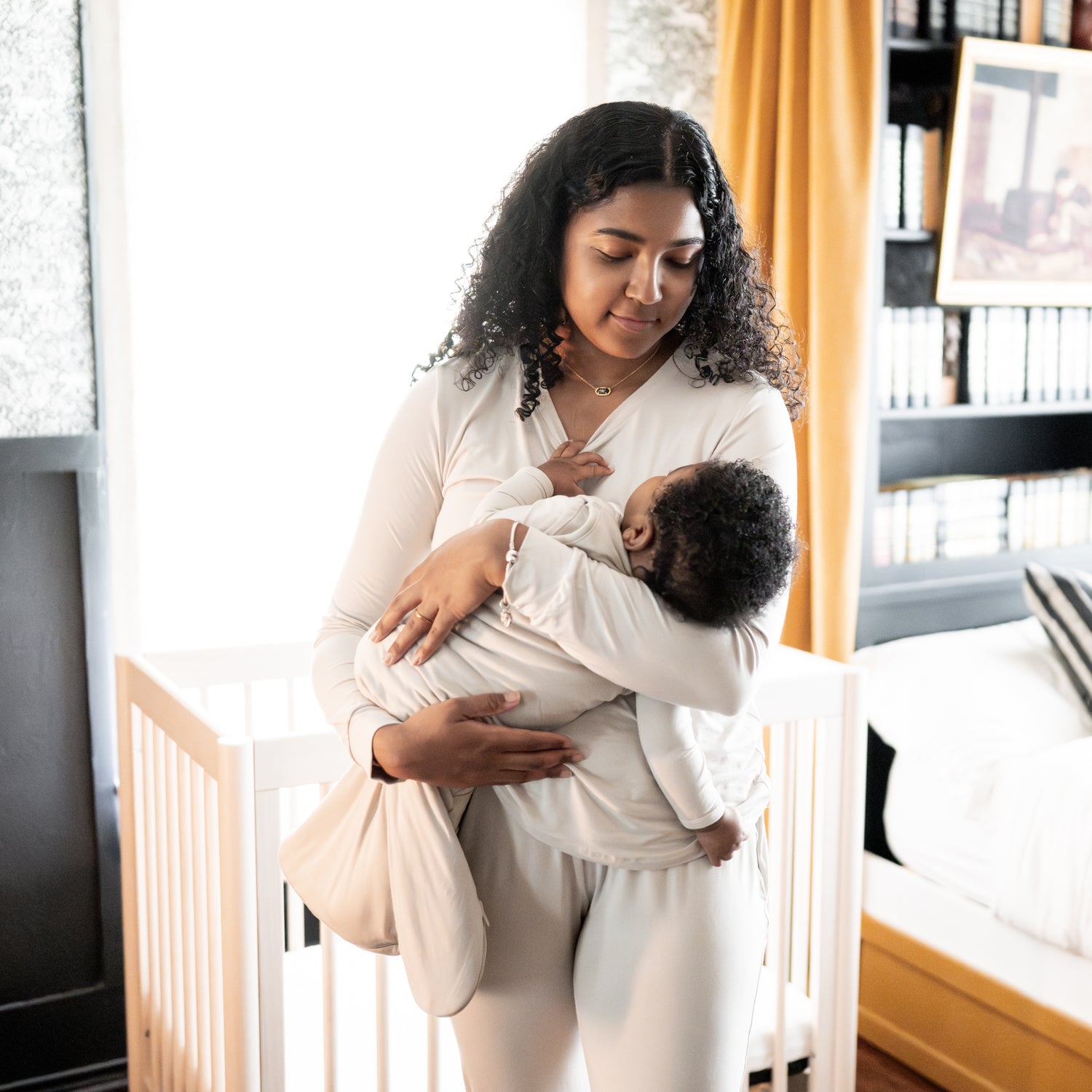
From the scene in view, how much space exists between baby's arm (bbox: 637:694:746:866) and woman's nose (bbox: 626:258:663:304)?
15.9 inches

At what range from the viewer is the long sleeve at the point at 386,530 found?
1257mm

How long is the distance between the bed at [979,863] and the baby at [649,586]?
44.0 inches

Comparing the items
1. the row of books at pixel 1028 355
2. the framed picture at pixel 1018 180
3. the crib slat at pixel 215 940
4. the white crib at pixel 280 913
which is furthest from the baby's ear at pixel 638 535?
the row of books at pixel 1028 355

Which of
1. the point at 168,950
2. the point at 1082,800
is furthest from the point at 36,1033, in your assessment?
the point at 1082,800

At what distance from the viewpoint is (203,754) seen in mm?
1492

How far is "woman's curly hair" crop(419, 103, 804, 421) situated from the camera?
3.86 ft

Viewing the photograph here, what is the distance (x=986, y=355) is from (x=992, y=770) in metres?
1.16

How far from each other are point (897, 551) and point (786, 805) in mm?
1119

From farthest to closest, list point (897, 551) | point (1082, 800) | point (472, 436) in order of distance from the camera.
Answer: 1. point (897, 551)
2. point (1082, 800)
3. point (472, 436)

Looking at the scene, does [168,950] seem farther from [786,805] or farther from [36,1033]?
[786,805]

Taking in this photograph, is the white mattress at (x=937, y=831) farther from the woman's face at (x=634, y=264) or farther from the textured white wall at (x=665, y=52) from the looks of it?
the textured white wall at (x=665, y=52)

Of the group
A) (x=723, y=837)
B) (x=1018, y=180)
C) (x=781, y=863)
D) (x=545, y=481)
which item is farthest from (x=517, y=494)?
(x=1018, y=180)

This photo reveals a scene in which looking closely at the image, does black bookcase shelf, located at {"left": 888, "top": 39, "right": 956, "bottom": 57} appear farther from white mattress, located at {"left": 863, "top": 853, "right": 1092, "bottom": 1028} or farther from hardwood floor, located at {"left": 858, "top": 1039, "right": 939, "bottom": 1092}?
hardwood floor, located at {"left": 858, "top": 1039, "right": 939, "bottom": 1092}

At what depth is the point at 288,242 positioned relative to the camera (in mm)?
2330
